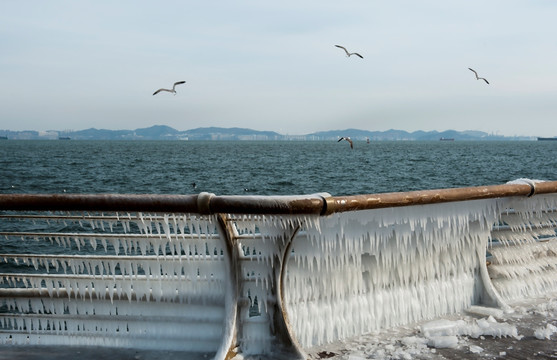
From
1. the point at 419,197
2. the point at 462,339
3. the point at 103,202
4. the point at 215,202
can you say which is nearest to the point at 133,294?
the point at 103,202

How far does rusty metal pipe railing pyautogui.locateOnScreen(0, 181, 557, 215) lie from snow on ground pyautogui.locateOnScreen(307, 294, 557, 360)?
46.5 inches

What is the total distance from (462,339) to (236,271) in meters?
2.10

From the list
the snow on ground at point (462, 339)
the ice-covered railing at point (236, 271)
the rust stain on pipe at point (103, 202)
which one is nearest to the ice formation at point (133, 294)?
the ice-covered railing at point (236, 271)

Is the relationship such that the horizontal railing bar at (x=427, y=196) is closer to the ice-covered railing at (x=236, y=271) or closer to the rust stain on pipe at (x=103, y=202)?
the ice-covered railing at (x=236, y=271)

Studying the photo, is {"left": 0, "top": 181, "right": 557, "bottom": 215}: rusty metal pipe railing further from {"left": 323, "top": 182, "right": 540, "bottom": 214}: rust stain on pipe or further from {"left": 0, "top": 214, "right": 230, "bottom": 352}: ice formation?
{"left": 0, "top": 214, "right": 230, "bottom": 352}: ice formation

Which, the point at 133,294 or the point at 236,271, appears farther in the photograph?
the point at 133,294

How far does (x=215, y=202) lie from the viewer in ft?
12.5

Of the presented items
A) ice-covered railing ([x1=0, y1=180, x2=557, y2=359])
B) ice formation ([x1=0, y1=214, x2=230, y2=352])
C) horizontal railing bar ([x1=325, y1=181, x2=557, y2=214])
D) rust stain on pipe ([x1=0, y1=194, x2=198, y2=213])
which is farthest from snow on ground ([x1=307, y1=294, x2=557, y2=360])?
rust stain on pipe ([x1=0, y1=194, x2=198, y2=213])

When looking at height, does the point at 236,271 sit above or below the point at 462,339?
above

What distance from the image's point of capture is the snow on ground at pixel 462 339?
4.34 m

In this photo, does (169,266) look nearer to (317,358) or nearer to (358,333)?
(317,358)

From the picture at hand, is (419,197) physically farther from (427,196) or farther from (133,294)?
(133,294)

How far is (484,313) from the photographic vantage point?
208 inches

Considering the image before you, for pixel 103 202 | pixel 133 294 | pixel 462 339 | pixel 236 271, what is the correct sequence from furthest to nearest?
1. pixel 462 339
2. pixel 133 294
3. pixel 236 271
4. pixel 103 202
